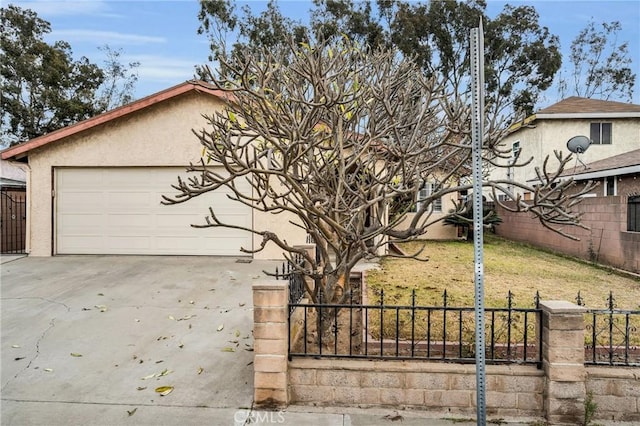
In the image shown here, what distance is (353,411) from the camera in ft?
11.8

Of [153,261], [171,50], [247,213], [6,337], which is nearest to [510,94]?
[171,50]

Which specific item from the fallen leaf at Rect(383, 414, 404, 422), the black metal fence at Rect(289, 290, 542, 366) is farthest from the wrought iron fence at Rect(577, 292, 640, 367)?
the fallen leaf at Rect(383, 414, 404, 422)

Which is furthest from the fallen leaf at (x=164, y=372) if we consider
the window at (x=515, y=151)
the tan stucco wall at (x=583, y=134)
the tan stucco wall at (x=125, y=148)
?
the tan stucco wall at (x=583, y=134)

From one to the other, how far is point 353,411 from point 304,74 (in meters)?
3.10

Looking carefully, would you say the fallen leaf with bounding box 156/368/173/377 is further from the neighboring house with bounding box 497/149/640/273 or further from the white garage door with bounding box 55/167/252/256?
the neighboring house with bounding box 497/149/640/273

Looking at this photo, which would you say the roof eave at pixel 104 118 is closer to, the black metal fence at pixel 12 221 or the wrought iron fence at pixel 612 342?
the black metal fence at pixel 12 221

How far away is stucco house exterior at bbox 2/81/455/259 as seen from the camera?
1073 cm

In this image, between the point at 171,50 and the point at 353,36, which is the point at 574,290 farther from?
the point at 353,36

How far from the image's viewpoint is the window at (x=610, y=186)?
11564 mm

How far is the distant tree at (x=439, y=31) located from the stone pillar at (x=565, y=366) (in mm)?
23301

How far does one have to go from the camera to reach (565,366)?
3428 millimetres

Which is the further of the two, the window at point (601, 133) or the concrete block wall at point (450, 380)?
the window at point (601, 133)

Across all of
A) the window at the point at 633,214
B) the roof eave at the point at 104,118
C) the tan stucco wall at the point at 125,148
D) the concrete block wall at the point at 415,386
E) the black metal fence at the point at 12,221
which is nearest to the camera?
the concrete block wall at the point at 415,386

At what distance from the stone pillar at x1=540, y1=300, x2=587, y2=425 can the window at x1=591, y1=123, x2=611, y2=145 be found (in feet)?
63.7
